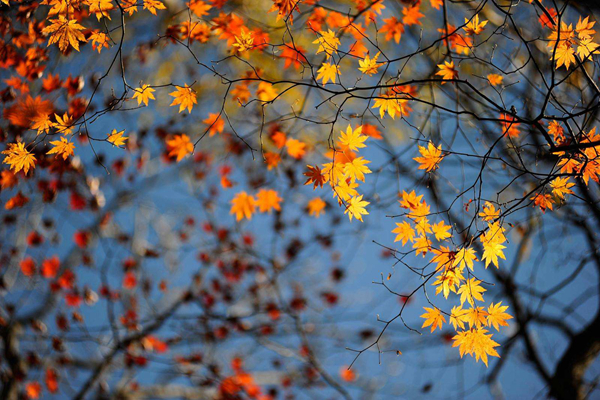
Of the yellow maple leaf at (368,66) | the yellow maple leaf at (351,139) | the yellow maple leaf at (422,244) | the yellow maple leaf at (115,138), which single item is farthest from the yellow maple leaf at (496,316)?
the yellow maple leaf at (115,138)

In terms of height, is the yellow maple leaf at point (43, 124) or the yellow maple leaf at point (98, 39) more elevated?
the yellow maple leaf at point (98, 39)

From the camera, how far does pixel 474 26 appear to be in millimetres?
2893

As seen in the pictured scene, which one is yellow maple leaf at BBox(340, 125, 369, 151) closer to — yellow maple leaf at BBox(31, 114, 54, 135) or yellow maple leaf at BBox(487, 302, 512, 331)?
yellow maple leaf at BBox(487, 302, 512, 331)

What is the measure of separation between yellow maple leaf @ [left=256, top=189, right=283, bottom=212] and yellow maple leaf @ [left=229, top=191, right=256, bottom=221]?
0.10 m

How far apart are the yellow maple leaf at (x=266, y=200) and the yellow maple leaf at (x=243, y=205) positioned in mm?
103

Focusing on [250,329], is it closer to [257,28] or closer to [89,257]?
[89,257]

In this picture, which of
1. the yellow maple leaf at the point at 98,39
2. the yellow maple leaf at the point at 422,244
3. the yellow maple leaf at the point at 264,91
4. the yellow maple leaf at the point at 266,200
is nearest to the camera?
the yellow maple leaf at the point at 422,244

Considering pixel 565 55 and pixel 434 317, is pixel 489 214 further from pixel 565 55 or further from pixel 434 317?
pixel 565 55

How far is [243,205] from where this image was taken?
4551 millimetres

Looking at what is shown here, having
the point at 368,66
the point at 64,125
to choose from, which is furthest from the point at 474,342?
the point at 64,125

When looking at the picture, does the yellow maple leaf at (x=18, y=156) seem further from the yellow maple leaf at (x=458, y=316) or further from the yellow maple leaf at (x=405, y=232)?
the yellow maple leaf at (x=458, y=316)

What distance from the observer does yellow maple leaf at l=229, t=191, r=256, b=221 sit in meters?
4.49

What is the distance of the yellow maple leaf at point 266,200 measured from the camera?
14.2ft

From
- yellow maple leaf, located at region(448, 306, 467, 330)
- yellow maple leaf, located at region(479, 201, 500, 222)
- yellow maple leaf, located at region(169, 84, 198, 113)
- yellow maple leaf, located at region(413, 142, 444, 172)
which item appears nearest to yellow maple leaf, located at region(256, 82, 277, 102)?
yellow maple leaf, located at region(169, 84, 198, 113)
